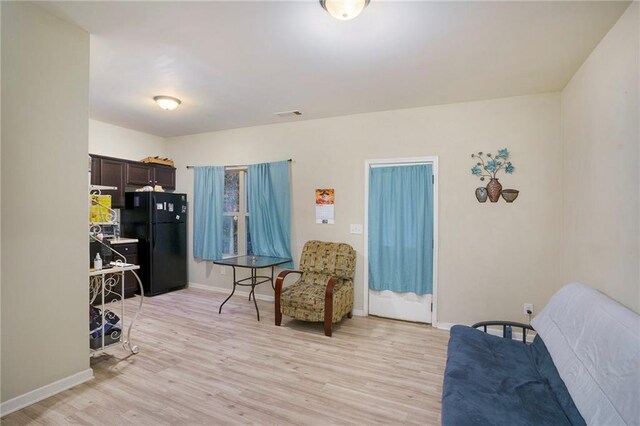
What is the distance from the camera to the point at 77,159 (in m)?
2.40

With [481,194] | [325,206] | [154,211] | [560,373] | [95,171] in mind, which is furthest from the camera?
[154,211]

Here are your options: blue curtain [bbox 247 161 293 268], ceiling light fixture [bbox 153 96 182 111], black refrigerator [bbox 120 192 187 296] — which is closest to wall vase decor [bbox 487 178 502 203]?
blue curtain [bbox 247 161 293 268]

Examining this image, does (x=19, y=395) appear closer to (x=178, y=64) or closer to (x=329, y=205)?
(x=178, y=64)

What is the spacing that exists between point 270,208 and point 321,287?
1.50 m

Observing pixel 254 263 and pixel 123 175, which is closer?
pixel 254 263

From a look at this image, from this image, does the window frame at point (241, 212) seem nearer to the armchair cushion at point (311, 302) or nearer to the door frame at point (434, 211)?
the armchair cushion at point (311, 302)

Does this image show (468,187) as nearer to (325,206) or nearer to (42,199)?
(325,206)

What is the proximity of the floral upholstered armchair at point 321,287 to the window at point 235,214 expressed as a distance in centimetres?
136

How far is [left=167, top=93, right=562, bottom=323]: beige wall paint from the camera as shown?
338cm

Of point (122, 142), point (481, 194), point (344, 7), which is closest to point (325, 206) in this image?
point (481, 194)

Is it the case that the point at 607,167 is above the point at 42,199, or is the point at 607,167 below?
above

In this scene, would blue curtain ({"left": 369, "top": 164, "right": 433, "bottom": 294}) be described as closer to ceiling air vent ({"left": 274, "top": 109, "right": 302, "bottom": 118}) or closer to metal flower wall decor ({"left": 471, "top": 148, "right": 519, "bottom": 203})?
metal flower wall decor ({"left": 471, "top": 148, "right": 519, "bottom": 203})

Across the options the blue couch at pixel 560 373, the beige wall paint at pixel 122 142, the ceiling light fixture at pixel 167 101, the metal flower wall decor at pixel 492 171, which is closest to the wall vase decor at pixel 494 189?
the metal flower wall decor at pixel 492 171

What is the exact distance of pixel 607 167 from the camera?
87.3 inches
